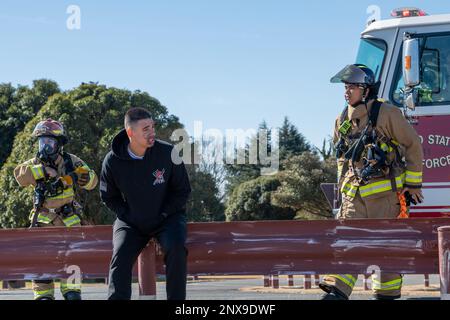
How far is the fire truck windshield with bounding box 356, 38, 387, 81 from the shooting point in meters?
9.47

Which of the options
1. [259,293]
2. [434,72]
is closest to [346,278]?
[434,72]

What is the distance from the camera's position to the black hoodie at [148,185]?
6.41 meters

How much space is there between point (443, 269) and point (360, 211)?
1328 mm

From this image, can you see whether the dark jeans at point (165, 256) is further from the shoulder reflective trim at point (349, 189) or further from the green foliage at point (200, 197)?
the green foliage at point (200, 197)

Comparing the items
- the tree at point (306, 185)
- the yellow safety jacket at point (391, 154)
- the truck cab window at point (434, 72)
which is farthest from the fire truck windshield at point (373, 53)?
the tree at point (306, 185)

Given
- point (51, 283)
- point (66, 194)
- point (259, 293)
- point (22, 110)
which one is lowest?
point (259, 293)

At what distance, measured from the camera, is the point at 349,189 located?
7.30 meters

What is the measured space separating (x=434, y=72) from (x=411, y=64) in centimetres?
63

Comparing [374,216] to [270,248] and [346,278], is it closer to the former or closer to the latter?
[346,278]

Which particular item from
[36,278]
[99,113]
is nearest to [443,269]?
[36,278]

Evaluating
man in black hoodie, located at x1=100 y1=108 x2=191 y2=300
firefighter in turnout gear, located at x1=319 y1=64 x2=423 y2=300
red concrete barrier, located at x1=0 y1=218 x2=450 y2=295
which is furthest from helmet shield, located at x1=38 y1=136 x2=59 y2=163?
firefighter in turnout gear, located at x1=319 y1=64 x2=423 y2=300

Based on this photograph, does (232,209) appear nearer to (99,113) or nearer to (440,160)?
(99,113)

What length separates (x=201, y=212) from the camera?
38.6m

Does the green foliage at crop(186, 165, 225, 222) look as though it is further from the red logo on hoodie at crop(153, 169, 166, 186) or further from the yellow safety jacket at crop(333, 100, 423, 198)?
the red logo on hoodie at crop(153, 169, 166, 186)
